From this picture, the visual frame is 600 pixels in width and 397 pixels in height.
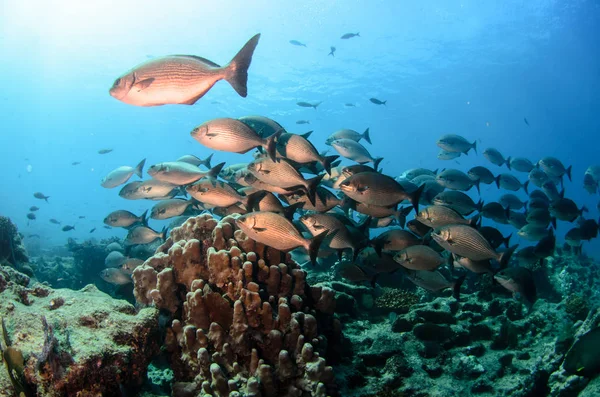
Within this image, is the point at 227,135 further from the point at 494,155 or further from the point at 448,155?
the point at 494,155

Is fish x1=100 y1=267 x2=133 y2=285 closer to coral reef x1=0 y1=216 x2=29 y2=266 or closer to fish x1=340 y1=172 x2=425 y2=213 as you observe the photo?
coral reef x1=0 y1=216 x2=29 y2=266

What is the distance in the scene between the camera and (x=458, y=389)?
178 inches

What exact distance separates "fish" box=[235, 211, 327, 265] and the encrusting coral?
1.66ft

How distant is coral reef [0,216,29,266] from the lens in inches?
313

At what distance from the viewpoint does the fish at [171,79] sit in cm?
263

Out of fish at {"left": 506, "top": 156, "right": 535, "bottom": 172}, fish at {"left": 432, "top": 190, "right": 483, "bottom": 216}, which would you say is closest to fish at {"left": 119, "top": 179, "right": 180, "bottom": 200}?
fish at {"left": 432, "top": 190, "right": 483, "bottom": 216}

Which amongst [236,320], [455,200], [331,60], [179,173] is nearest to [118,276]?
[179,173]

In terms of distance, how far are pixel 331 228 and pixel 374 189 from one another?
0.82 m

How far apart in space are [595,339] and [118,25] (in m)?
56.0

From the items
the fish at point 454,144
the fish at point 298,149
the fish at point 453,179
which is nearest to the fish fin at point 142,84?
the fish at point 298,149

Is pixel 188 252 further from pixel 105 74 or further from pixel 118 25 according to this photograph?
pixel 105 74

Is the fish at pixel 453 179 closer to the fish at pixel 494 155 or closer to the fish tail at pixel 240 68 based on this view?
the fish at pixel 494 155

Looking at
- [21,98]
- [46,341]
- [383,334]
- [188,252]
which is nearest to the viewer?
[46,341]

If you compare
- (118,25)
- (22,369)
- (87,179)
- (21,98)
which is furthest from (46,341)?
(87,179)
